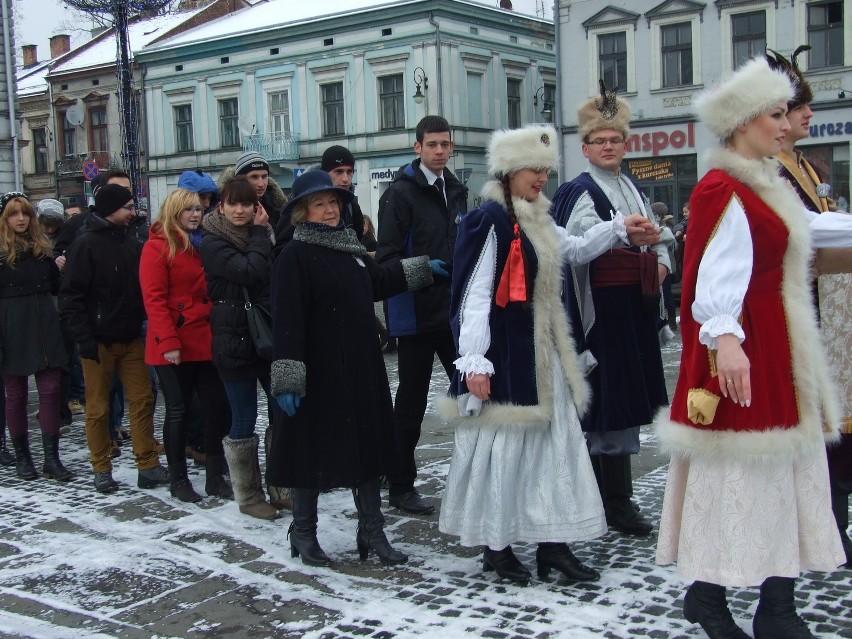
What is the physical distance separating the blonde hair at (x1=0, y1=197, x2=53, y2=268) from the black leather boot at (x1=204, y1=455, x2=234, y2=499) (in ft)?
6.90

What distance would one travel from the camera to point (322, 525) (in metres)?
5.52

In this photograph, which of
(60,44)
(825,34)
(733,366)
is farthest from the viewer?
(60,44)

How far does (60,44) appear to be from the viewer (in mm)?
51531

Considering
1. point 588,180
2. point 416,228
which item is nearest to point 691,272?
point 588,180

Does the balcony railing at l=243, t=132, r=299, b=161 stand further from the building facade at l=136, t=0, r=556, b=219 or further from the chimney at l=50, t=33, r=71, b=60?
the chimney at l=50, t=33, r=71, b=60

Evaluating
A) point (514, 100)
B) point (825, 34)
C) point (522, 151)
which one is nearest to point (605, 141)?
point (522, 151)

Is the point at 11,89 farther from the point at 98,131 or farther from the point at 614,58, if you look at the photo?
the point at 98,131

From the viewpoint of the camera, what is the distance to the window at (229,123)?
37312 mm

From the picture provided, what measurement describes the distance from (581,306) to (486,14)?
29.5 metres

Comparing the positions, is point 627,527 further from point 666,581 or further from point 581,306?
point 581,306

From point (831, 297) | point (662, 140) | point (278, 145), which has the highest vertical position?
point (278, 145)

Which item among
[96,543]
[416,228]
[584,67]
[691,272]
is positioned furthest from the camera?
[584,67]

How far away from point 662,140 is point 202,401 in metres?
23.4

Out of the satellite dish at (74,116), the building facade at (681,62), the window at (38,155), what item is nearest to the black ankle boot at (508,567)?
the building facade at (681,62)
